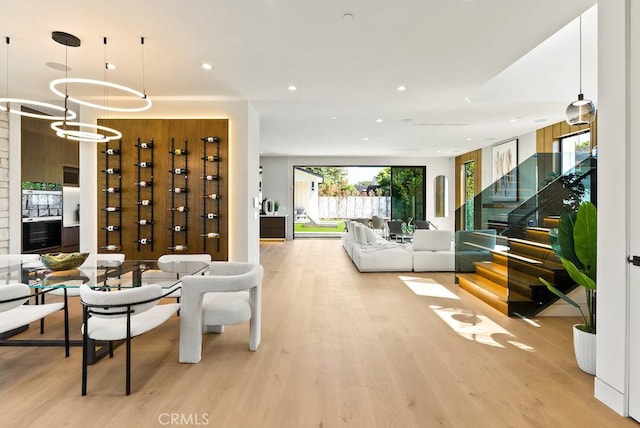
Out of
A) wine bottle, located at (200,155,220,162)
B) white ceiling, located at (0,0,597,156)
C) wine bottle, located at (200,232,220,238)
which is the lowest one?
wine bottle, located at (200,232,220,238)

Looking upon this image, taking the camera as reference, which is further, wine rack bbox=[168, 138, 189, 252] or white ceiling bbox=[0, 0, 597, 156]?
wine rack bbox=[168, 138, 189, 252]

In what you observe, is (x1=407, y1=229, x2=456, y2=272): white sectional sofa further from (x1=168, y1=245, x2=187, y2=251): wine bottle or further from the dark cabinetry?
the dark cabinetry

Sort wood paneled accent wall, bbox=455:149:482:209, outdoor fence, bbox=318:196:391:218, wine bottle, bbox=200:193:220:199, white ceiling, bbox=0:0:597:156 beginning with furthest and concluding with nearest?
outdoor fence, bbox=318:196:391:218, wood paneled accent wall, bbox=455:149:482:209, wine bottle, bbox=200:193:220:199, white ceiling, bbox=0:0:597:156

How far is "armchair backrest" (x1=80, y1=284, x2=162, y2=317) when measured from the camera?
2354 millimetres

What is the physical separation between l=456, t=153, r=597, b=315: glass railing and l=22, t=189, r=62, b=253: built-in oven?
23.8ft

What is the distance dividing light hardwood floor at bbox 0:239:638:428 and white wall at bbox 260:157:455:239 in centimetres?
897

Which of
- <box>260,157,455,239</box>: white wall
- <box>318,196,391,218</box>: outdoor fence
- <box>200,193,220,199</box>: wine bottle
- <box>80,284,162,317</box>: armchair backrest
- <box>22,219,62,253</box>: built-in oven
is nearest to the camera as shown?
<box>80,284,162,317</box>: armchair backrest

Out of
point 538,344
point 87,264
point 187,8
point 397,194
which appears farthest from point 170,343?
point 397,194

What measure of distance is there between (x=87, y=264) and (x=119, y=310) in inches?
66.1

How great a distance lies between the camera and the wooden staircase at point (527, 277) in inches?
162

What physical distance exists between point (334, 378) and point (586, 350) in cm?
195

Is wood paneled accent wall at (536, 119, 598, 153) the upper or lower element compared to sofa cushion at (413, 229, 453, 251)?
upper

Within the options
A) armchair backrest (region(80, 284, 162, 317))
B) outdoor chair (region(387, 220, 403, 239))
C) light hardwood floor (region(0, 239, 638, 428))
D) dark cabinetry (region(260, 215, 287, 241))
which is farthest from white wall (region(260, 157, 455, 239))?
armchair backrest (region(80, 284, 162, 317))

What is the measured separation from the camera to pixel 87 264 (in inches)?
148
